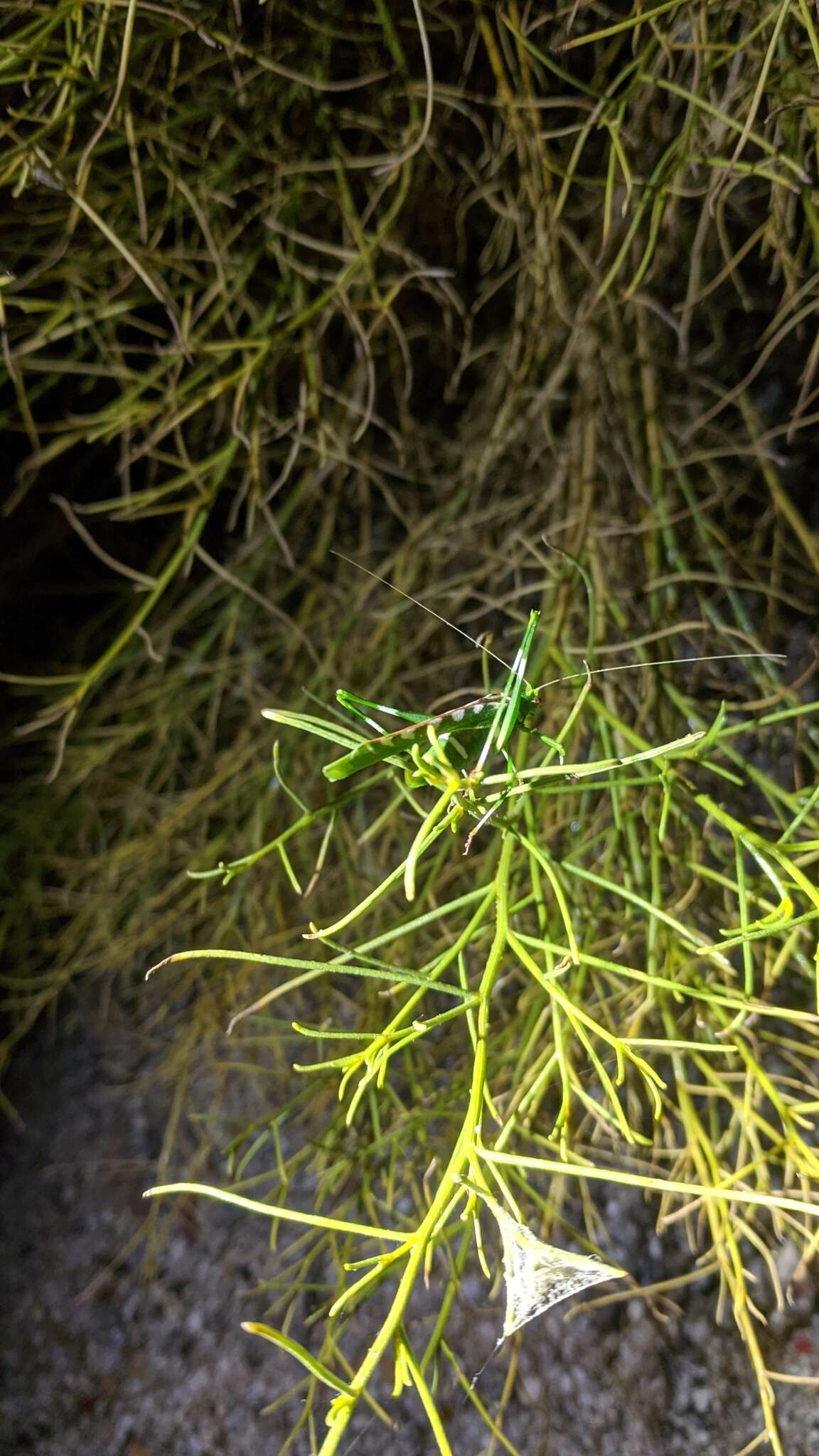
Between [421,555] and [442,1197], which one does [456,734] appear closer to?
[442,1197]

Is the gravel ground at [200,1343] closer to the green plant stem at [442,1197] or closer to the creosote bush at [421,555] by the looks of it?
the creosote bush at [421,555]


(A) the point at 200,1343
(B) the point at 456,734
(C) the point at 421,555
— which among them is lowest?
(A) the point at 200,1343

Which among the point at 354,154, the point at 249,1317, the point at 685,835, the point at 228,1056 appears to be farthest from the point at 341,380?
the point at 249,1317

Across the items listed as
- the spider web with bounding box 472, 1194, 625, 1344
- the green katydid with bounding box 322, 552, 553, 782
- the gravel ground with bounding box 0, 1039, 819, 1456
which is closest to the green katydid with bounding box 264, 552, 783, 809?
the green katydid with bounding box 322, 552, 553, 782

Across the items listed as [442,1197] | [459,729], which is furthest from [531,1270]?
[459,729]

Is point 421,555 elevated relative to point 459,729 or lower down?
lower down

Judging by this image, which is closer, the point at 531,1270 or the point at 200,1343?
the point at 531,1270
